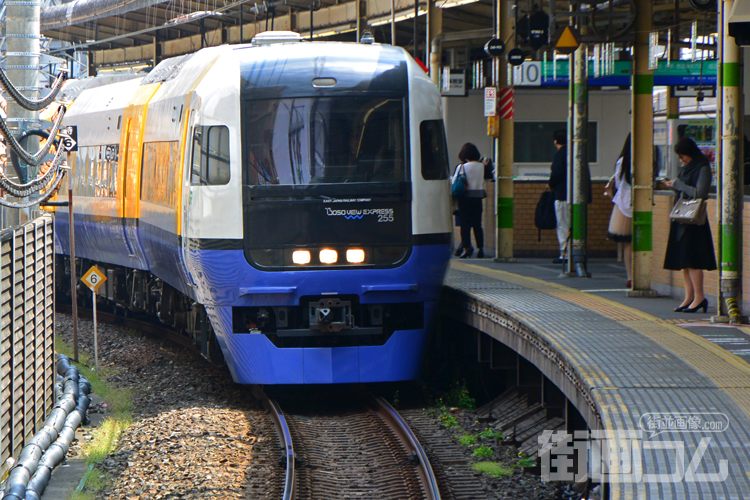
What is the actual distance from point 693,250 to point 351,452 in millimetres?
3434

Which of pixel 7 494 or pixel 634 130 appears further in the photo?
pixel 634 130

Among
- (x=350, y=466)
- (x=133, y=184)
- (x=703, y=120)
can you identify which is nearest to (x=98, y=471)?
(x=350, y=466)

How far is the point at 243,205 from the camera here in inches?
347

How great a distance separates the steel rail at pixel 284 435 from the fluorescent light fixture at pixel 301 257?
49.7 inches

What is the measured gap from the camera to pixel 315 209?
8.88 metres

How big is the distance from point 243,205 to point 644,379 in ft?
12.7

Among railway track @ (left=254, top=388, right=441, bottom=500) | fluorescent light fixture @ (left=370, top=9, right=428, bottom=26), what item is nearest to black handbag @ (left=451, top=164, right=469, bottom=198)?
fluorescent light fixture @ (left=370, top=9, right=428, bottom=26)

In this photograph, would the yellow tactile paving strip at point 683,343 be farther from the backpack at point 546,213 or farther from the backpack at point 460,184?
the backpack at point 460,184

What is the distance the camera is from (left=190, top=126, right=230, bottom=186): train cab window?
888 cm

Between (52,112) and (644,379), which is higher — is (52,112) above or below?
above

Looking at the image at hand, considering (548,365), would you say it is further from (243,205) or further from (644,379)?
(243,205)

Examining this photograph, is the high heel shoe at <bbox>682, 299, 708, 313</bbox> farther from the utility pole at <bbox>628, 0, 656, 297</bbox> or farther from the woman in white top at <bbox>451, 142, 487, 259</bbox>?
the woman in white top at <bbox>451, 142, 487, 259</bbox>

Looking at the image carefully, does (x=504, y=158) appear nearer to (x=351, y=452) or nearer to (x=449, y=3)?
→ (x=449, y=3)

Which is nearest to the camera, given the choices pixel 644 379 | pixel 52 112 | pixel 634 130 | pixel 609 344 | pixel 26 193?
pixel 644 379
